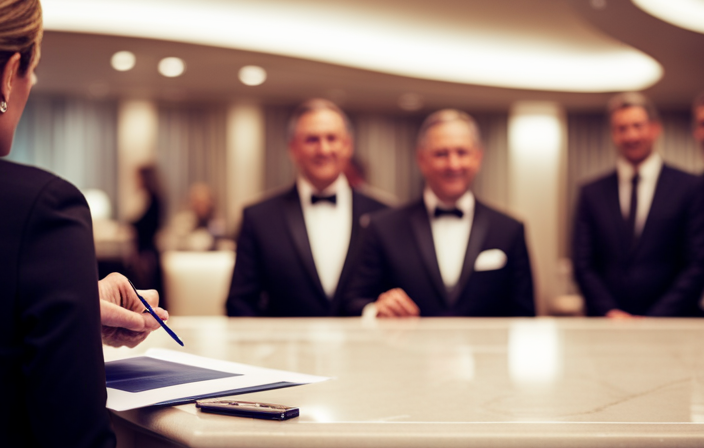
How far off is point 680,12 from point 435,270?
15.7 feet

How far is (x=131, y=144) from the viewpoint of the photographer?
10617 millimetres

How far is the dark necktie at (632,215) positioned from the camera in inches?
139

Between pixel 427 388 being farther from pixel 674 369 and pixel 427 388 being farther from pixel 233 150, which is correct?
pixel 233 150

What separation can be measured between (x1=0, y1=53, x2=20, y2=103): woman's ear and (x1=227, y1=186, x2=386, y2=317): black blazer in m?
2.09

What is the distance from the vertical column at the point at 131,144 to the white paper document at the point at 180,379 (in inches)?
380

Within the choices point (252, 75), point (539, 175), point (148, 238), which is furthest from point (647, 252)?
point (539, 175)

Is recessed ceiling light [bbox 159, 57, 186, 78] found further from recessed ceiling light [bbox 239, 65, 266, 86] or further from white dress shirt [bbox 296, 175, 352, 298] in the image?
white dress shirt [bbox 296, 175, 352, 298]

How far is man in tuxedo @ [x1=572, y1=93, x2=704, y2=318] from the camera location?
3.27m

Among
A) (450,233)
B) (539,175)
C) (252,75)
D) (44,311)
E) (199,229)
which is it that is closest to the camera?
(44,311)

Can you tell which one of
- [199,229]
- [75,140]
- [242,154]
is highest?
[75,140]

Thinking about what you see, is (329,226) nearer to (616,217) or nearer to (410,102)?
(616,217)

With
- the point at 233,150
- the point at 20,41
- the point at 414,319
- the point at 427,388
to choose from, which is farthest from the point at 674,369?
the point at 233,150

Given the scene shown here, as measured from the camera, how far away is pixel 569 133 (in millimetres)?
11281

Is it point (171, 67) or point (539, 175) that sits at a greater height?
point (171, 67)
